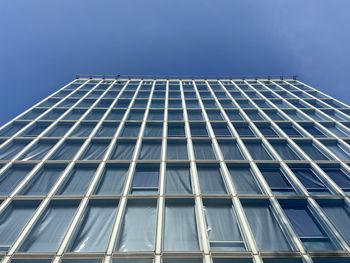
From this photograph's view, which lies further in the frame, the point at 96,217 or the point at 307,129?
the point at 307,129

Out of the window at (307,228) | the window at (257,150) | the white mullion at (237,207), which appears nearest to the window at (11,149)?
the white mullion at (237,207)

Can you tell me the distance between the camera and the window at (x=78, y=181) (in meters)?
15.2

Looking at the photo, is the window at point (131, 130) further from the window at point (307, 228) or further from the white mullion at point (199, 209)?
the window at point (307, 228)

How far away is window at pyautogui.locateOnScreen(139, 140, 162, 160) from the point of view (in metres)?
18.8

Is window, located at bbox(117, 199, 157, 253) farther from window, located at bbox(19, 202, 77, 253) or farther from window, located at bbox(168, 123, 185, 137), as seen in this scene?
window, located at bbox(168, 123, 185, 137)

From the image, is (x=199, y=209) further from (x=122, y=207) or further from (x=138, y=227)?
(x=122, y=207)

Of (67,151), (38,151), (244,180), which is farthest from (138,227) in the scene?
(38,151)

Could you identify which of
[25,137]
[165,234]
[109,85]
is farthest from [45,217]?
[109,85]

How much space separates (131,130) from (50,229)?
38.7 feet

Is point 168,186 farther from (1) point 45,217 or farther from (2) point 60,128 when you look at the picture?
(2) point 60,128

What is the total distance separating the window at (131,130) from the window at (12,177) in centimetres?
749

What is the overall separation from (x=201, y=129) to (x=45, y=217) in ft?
46.2

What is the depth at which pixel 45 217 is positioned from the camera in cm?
1330

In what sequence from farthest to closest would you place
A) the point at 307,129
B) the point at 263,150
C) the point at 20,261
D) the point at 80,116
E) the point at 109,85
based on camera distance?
1. the point at 109,85
2. the point at 80,116
3. the point at 307,129
4. the point at 263,150
5. the point at 20,261
